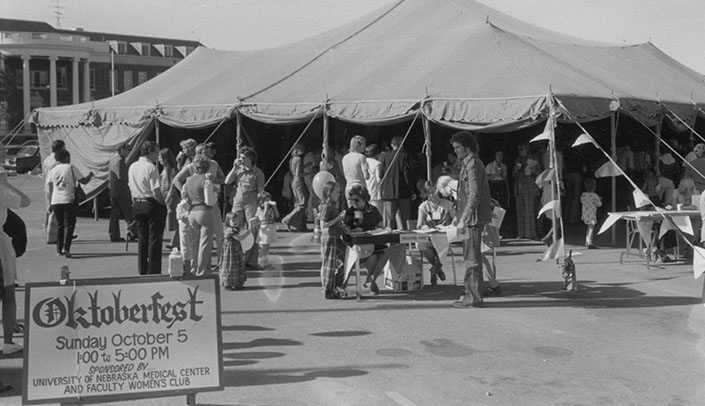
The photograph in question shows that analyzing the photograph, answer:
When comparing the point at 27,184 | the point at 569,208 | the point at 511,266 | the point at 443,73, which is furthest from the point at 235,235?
the point at 27,184

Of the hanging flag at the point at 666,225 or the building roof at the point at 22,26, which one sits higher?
the building roof at the point at 22,26

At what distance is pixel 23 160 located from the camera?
42.6 metres

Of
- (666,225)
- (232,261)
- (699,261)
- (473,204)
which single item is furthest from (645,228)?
(232,261)

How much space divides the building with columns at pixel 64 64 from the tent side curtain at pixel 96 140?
149ft

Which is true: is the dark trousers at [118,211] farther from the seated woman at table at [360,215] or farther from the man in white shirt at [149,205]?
the seated woman at table at [360,215]

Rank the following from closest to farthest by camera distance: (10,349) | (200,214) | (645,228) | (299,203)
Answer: (10,349) → (200,214) → (645,228) → (299,203)

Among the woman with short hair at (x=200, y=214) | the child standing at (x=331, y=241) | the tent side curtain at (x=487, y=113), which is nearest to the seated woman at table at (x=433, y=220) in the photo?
the child standing at (x=331, y=241)

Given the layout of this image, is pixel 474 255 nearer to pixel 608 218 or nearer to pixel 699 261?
pixel 699 261

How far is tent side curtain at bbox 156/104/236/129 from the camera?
55.8 ft

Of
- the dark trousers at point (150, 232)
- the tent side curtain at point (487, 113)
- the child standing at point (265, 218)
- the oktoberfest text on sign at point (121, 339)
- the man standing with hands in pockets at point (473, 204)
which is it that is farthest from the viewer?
the tent side curtain at point (487, 113)

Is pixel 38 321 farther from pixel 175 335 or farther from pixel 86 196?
pixel 86 196

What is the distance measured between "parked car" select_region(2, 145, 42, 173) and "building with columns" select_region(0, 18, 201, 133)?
67.9 feet

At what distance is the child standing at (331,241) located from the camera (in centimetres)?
969

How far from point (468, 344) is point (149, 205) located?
15.3 ft
